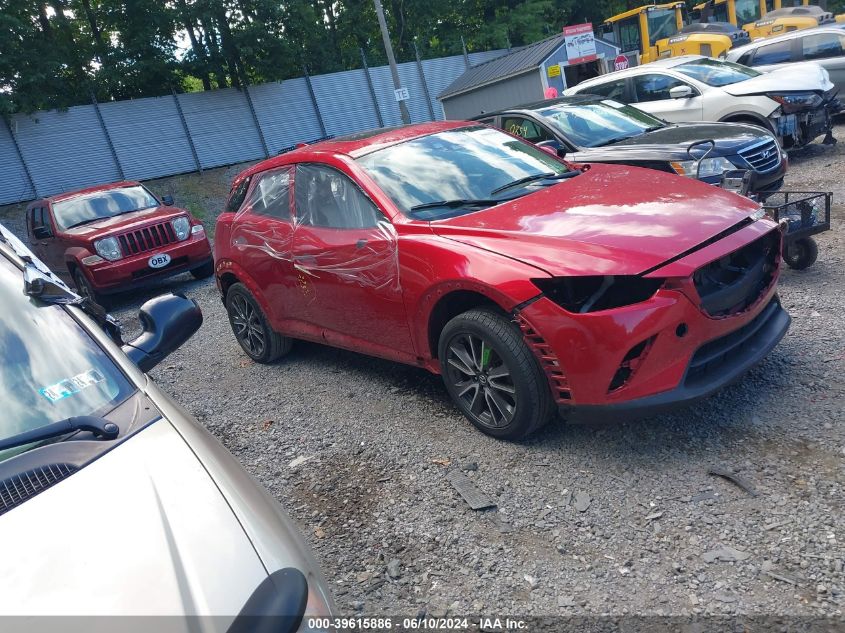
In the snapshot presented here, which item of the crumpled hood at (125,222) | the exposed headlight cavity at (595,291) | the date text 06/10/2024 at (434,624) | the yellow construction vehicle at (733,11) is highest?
the yellow construction vehicle at (733,11)

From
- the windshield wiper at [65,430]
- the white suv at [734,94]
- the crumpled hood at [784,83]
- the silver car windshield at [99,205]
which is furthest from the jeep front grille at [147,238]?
the crumpled hood at [784,83]

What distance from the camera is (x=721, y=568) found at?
2.38 meters

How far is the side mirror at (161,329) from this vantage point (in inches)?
97.2

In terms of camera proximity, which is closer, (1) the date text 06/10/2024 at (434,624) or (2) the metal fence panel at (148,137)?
(1) the date text 06/10/2024 at (434,624)

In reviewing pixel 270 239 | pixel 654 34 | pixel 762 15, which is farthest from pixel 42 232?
pixel 762 15

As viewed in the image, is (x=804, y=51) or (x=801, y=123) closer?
(x=801, y=123)

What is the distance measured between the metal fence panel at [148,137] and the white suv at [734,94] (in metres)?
14.6

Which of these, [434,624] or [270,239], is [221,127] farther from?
[434,624]

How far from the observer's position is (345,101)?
24.1 meters

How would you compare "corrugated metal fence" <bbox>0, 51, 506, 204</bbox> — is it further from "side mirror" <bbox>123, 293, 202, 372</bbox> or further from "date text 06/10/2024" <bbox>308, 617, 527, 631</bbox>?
"date text 06/10/2024" <bbox>308, 617, 527, 631</bbox>

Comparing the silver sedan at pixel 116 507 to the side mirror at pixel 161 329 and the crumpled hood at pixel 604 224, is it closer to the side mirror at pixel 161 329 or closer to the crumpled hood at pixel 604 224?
the side mirror at pixel 161 329

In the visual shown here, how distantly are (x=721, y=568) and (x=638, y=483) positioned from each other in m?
0.61

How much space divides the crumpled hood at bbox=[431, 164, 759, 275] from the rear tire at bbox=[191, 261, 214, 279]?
7.35m

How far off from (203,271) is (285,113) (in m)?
14.3
